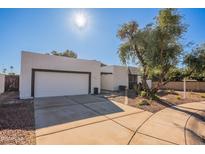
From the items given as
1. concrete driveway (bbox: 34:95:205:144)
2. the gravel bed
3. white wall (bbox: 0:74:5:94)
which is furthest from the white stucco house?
concrete driveway (bbox: 34:95:205:144)

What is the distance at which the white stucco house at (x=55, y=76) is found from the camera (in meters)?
9.21

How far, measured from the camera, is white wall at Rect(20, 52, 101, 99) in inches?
356

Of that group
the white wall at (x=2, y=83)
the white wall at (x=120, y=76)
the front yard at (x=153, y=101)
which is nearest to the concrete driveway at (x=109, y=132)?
the front yard at (x=153, y=101)

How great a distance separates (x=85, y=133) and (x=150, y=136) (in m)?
1.85

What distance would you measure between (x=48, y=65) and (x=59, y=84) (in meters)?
1.83

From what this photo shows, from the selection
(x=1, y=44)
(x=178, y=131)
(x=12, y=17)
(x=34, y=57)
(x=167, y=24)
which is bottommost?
(x=178, y=131)

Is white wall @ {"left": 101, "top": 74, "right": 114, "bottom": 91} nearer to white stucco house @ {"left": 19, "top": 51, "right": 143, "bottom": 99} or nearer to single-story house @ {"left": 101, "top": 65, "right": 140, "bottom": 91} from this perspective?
single-story house @ {"left": 101, "top": 65, "right": 140, "bottom": 91}

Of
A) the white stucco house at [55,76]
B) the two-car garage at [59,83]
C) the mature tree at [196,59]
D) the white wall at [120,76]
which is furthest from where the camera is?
the white wall at [120,76]

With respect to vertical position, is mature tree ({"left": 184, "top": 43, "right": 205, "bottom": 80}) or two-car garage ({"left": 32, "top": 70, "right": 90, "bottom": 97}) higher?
mature tree ({"left": 184, "top": 43, "right": 205, "bottom": 80})

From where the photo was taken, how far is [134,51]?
1069 centimetres

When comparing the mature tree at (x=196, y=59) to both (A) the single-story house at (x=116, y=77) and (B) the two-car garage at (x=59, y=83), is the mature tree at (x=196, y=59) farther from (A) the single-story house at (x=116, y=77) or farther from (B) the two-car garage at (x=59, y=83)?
(B) the two-car garage at (x=59, y=83)
